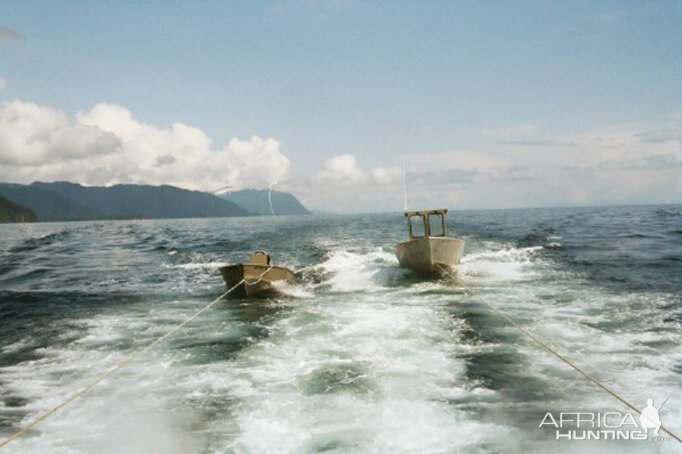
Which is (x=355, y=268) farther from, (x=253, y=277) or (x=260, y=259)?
(x=253, y=277)

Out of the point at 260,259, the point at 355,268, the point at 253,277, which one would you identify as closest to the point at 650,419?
the point at 253,277

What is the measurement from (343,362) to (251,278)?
8.56 metres

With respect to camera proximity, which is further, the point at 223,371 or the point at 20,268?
the point at 20,268

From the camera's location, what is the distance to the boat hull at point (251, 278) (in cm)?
1814

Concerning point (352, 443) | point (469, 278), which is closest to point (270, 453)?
point (352, 443)

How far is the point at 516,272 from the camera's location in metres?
23.9

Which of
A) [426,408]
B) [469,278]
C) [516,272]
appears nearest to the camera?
[426,408]

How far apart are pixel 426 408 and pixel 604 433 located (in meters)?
3.14

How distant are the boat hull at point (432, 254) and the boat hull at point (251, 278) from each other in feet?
25.3

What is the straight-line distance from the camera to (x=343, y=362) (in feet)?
35.7

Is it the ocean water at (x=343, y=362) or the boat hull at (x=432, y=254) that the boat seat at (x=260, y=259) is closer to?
the ocean water at (x=343, y=362)

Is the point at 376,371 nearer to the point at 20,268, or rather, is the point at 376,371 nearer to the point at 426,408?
the point at 426,408

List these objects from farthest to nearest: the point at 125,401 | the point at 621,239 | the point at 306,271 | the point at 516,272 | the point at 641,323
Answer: the point at 621,239
the point at 306,271
the point at 516,272
the point at 641,323
the point at 125,401

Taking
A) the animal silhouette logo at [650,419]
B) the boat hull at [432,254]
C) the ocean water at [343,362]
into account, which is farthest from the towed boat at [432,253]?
the animal silhouette logo at [650,419]
